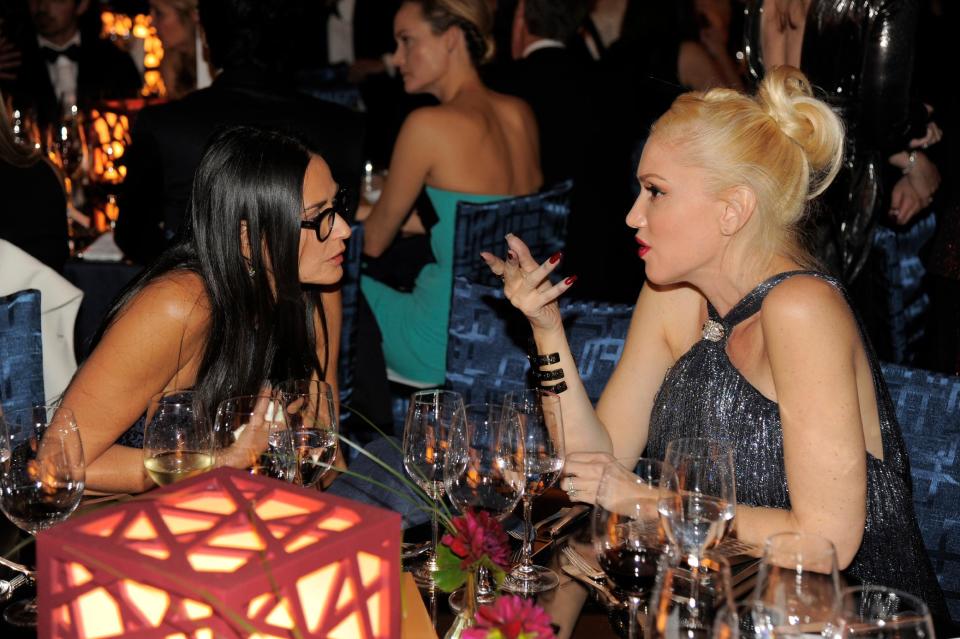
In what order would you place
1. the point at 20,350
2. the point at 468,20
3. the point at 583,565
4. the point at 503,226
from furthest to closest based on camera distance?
the point at 468,20, the point at 503,226, the point at 20,350, the point at 583,565

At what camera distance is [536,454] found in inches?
65.4

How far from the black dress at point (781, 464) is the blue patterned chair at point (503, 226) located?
3.96 feet

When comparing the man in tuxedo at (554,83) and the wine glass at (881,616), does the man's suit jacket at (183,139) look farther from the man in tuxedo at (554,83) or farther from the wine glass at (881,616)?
the wine glass at (881,616)

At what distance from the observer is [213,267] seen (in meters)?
2.28

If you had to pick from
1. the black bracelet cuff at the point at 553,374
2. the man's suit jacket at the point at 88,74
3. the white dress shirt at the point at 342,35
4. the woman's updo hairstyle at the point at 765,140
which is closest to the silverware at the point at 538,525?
the black bracelet cuff at the point at 553,374

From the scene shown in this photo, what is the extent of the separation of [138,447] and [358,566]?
1.38 m

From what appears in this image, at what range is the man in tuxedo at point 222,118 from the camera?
3.39 metres

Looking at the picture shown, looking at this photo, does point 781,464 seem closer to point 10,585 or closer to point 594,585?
point 594,585

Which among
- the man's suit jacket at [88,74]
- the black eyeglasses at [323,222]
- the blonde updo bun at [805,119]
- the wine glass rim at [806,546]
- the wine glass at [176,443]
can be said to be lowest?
the wine glass at [176,443]

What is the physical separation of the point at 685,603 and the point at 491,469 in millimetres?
413

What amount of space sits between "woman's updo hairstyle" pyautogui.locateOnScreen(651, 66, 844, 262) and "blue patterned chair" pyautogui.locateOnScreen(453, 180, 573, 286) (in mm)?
1271

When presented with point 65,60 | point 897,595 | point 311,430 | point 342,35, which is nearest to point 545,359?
point 311,430

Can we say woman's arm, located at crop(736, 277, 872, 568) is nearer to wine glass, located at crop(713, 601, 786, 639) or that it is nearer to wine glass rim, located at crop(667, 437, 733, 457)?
wine glass rim, located at crop(667, 437, 733, 457)

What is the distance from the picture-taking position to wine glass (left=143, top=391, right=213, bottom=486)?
→ 1.67 metres
